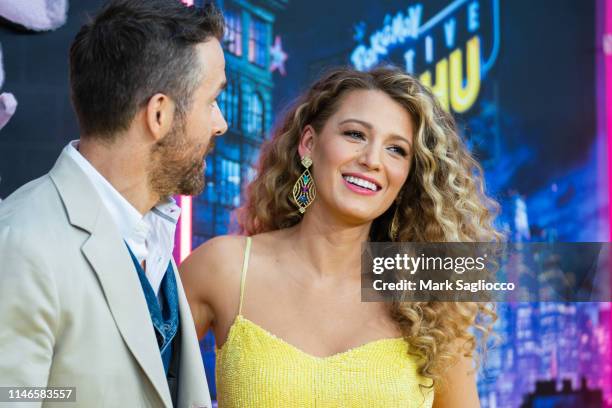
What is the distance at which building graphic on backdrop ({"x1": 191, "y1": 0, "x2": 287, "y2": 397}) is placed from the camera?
312cm

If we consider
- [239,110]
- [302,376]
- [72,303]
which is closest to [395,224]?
[302,376]

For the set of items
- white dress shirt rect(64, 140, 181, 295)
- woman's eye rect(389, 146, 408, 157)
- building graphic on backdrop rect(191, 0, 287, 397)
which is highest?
building graphic on backdrop rect(191, 0, 287, 397)

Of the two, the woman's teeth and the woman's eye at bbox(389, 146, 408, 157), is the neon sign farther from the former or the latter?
the woman's teeth

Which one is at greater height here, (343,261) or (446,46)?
(446,46)

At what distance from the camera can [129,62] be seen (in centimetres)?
165

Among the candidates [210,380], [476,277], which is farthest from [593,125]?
[210,380]

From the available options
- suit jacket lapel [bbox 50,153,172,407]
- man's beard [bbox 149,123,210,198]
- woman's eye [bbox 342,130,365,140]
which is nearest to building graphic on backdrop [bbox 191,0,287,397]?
woman's eye [bbox 342,130,365,140]

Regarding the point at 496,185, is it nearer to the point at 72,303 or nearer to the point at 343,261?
the point at 343,261

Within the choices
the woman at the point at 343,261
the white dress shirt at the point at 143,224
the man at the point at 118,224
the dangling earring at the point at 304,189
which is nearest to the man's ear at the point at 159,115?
the man at the point at 118,224

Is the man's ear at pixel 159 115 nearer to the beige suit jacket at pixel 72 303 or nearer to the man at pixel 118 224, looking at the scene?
the man at pixel 118 224

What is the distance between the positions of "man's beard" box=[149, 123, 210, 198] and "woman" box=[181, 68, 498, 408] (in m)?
0.73

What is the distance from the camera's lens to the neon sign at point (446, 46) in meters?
3.43

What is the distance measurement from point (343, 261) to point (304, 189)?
0.25 meters

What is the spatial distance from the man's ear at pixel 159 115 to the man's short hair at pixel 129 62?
0.04ft
